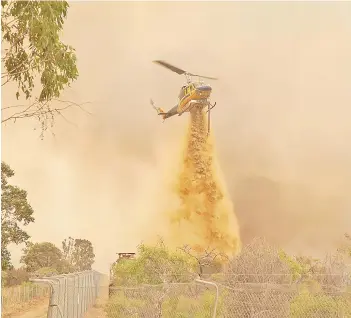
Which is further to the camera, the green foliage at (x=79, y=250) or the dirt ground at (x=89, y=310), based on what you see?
the green foliage at (x=79, y=250)

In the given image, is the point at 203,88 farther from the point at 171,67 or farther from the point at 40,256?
the point at 40,256

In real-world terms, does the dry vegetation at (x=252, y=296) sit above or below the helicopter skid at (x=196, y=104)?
below

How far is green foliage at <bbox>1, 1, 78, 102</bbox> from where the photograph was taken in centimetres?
486

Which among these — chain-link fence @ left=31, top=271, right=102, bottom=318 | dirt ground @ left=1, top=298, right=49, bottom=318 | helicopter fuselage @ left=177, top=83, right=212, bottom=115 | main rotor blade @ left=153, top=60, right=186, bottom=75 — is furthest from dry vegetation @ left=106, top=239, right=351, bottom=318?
main rotor blade @ left=153, top=60, right=186, bottom=75

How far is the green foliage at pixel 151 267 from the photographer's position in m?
7.79

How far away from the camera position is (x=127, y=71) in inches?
378

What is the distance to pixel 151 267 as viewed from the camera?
8.33 meters

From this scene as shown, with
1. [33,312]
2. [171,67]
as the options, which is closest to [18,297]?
[33,312]

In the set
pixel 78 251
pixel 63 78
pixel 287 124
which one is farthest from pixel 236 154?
pixel 63 78

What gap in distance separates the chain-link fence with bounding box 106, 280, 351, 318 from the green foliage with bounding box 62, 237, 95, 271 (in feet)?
14.6

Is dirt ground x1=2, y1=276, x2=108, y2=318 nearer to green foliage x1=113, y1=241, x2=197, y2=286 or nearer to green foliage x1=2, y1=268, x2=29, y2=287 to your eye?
green foliage x1=113, y1=241, x2=197, y2=286

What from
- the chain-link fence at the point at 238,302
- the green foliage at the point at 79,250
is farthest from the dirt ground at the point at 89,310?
the chain-link fence at the point at 238,302

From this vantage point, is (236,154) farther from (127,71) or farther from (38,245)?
(38,245)

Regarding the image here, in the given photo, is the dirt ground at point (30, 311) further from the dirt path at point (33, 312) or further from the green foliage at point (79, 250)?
the green foliage at point (79, 250)
